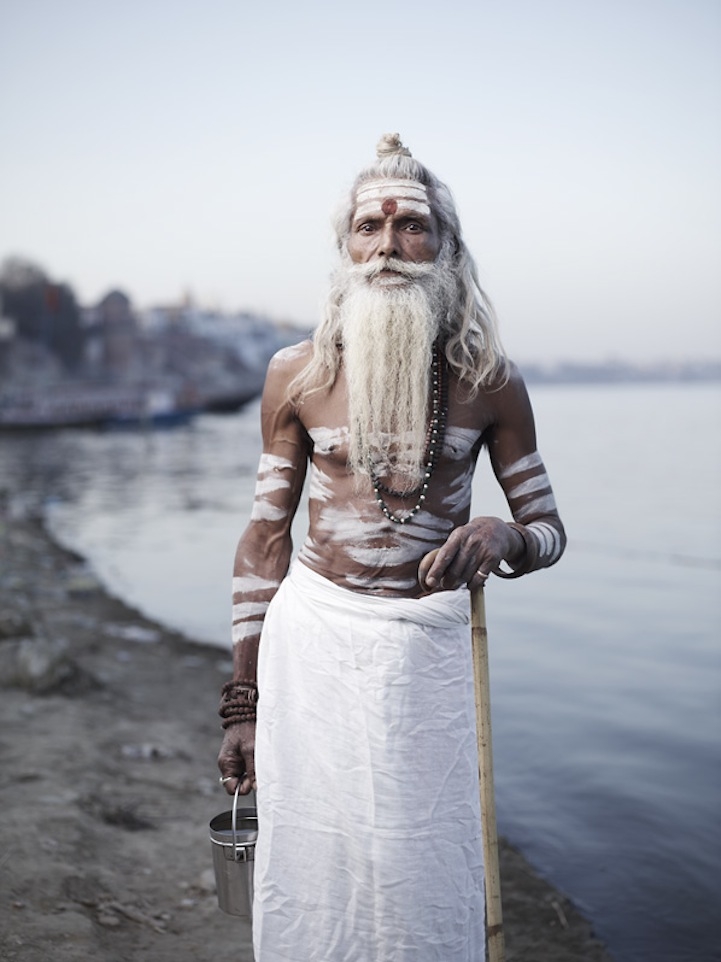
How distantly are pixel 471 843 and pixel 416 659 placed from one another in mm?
520

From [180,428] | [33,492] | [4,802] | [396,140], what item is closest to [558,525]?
[396,140]

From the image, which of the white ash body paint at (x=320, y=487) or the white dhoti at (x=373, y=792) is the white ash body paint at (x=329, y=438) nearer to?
the white ash body paint at (x=320, y=487)

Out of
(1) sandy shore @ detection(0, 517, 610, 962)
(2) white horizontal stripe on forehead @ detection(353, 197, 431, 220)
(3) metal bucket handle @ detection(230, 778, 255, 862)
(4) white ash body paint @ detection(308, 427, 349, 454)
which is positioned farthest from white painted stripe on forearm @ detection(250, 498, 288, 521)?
(1) sandy shore @ detection(0, 517, 610, 962)

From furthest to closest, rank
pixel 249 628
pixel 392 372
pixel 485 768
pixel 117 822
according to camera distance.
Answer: pixel 117 822 → pixel 249 628 → pixel 392 372 → pixel 485 768

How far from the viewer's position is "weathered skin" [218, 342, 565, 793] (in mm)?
2719

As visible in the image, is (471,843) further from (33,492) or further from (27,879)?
(33,492)

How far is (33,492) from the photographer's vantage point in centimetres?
2800

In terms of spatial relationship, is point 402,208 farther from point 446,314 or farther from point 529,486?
point 529,486

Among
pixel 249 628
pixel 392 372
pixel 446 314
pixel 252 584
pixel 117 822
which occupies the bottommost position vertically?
pixel 117 822

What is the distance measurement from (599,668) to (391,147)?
7.93 meters

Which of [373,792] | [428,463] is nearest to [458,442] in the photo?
[428,463]

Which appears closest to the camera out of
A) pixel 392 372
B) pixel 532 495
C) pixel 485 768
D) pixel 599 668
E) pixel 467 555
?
pixel 467 555

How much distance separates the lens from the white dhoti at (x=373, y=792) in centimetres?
252

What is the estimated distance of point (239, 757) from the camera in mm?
2920
